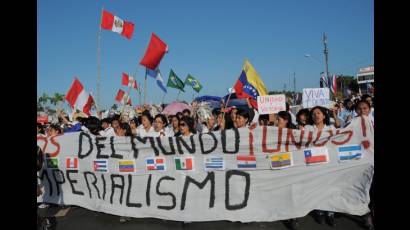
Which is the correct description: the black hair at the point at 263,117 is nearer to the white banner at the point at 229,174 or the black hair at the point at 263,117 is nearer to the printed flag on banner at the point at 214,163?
the white banner at the point at 229,174

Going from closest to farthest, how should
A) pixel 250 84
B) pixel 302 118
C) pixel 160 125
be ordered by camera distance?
pixel 302 118 < pixel 160 125 < pixel 250 84

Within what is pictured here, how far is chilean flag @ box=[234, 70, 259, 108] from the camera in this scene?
25.0 feet

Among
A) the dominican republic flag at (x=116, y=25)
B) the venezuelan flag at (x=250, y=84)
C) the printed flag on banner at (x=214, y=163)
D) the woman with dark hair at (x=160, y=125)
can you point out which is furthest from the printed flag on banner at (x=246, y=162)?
the dominican republic flag at (x=116, y=25)

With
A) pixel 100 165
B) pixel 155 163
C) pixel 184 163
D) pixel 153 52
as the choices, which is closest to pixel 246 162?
pixel 184 163

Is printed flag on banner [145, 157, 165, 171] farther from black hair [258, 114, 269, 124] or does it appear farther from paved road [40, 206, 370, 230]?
black hair [258, 114, 269, 124]

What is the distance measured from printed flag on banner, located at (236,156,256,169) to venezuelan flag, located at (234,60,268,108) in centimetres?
333

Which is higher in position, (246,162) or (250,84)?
(250,84)

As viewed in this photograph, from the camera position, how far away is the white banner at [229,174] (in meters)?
4.19

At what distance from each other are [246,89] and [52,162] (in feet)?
14.2

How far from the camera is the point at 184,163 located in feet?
15.1

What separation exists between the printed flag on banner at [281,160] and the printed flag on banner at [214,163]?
66 cm

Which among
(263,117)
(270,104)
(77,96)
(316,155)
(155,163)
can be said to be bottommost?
(155,163)

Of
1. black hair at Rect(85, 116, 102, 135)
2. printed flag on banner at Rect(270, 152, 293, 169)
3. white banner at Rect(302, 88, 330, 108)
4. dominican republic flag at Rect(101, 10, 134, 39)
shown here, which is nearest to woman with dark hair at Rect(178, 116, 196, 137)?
printed flag on banner at Rect(270, 152, 293, 169)

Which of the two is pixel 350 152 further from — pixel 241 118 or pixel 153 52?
pixel 153 52
